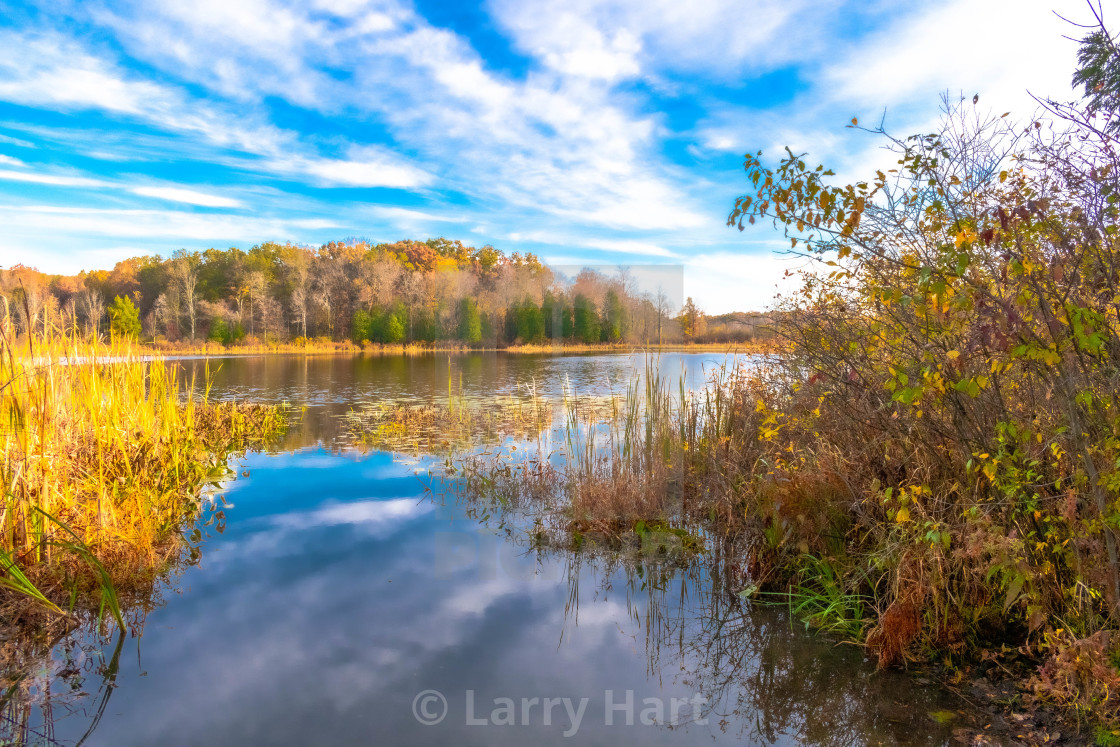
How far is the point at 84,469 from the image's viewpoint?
15.8 ft

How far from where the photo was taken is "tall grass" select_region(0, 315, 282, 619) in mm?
3920

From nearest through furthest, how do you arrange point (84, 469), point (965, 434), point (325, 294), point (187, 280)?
point (965, 434) → point (84, 469) → point (187, 280) → point (325, 294)

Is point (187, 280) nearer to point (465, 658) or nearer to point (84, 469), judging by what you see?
point (84, 469)

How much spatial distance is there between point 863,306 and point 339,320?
46.9 m

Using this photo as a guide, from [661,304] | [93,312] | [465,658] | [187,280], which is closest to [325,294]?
[187,280]

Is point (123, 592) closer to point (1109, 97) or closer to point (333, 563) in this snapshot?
point (333, 563)

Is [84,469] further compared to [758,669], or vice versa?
[84,469]

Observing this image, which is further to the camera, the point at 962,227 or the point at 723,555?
the point at 723,555

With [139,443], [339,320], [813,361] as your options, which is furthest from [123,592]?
[339,320]

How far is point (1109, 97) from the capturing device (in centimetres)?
259

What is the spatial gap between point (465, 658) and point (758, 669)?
1799mm

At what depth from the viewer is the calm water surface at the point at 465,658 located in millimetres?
3076

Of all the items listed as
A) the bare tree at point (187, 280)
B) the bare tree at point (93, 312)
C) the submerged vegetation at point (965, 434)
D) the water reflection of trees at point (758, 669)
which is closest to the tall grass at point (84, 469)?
the bare tree at point (93, 312)

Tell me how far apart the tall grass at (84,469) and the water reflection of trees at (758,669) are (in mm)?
3363
